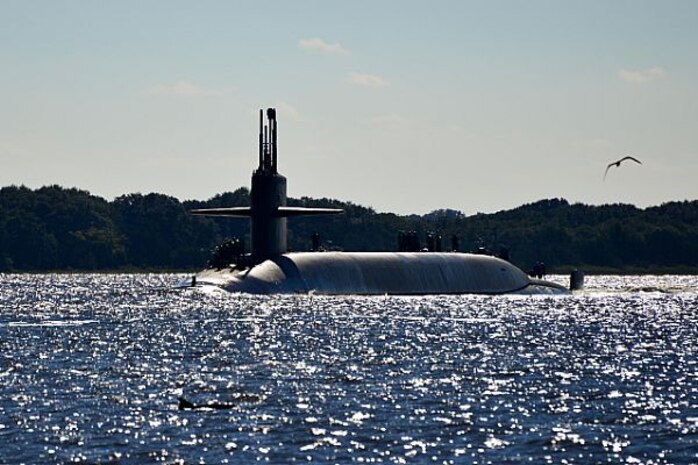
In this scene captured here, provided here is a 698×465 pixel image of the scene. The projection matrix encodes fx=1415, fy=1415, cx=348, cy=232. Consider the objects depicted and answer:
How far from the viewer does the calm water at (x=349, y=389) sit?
38688 mm

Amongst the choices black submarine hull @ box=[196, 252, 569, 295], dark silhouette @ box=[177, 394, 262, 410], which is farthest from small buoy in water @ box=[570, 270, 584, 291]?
dark silhouette @ box=[177, 394, 262, 410]

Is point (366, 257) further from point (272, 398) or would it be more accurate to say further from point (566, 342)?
point (272, 398)

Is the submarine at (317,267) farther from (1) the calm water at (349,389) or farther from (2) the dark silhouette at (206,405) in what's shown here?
(2) the dark silhouette at (206,405)

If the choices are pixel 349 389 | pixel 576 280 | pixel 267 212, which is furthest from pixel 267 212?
pixel 349 389

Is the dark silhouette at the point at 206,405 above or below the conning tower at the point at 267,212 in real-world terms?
below

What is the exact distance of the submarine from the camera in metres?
108

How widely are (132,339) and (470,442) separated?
38421 mm

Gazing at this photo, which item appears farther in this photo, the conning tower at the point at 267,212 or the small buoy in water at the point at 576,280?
the small buoy in water at the point at 576,280

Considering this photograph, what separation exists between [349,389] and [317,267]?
59.7 m

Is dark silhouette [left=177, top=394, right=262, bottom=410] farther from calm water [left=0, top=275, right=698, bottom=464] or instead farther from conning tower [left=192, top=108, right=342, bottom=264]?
conning tower [left=192, top=108, right=342, bottom=264]

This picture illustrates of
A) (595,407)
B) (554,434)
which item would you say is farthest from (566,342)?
(554,434)

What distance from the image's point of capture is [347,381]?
53.8 meters

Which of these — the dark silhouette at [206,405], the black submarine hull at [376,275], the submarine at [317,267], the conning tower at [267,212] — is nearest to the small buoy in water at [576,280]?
the black submarine hull at [376,275]

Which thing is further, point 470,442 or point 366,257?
point 366,257
